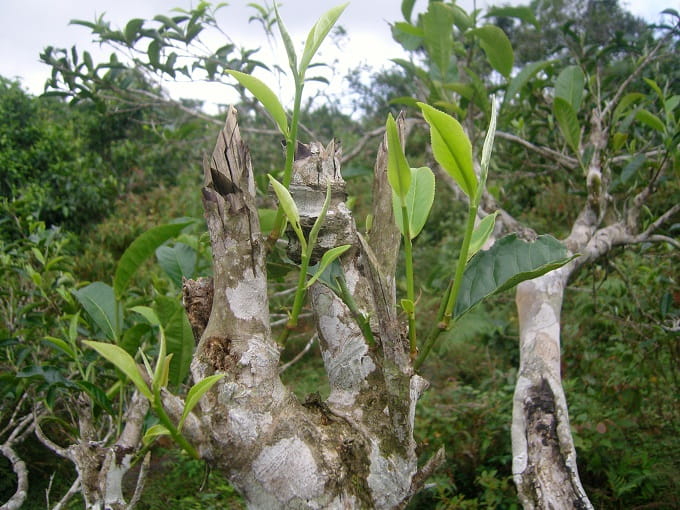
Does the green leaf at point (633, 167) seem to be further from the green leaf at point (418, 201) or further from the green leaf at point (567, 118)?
the green leaf at point (418, 201)

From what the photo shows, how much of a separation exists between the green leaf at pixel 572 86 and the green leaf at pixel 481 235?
1.24m

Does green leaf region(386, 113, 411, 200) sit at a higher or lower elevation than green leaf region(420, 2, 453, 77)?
lower

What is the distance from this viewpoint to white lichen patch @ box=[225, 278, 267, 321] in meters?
0.69

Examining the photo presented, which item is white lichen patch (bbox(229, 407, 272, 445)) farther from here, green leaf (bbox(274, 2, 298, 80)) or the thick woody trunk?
the thick woody trunk

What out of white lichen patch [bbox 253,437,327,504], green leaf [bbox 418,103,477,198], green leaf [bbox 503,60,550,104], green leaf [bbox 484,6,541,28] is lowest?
white lichen patch [bbox 253,437,327,504]

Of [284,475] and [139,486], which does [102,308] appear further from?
[284,475]

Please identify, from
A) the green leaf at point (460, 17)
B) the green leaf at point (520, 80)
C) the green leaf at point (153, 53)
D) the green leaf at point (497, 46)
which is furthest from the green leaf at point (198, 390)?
the green leaf at point (153, 53)

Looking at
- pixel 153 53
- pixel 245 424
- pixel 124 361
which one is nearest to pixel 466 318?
pixel 153 53

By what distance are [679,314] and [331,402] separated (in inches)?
65.9

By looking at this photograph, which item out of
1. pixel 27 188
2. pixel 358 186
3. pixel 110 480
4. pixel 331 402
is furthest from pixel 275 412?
pixel 358 186

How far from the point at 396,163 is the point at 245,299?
248 millimetres

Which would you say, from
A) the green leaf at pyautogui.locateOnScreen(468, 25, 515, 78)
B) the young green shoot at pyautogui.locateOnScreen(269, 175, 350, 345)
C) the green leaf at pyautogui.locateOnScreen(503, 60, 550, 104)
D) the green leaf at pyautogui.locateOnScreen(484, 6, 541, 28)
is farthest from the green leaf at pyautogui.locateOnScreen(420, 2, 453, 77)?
the young green shoot at pyautogui.locateOnScreen(269, 175, 350, 345)

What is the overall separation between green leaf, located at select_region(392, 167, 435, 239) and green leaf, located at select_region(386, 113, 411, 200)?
0.16 feet

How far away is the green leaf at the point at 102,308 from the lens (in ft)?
3.84
